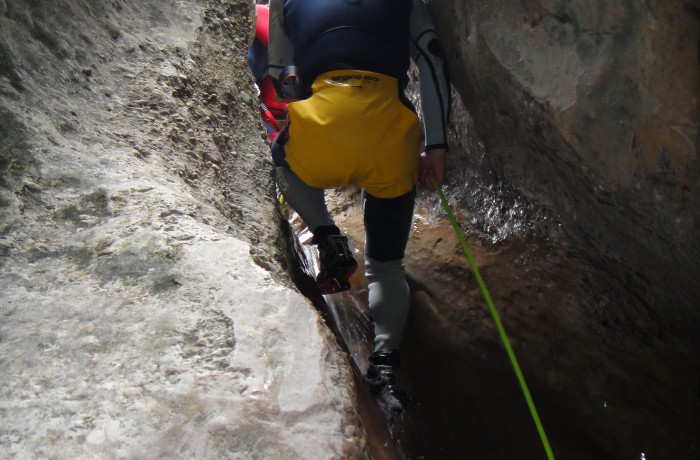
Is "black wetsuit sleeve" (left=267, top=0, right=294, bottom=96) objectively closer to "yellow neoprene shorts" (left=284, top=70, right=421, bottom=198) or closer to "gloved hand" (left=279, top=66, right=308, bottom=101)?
"gloved hand" (left=279, top=66, right=308, bottom=101)

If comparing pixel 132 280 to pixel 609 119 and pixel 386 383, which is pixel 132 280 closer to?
pixel 386 383

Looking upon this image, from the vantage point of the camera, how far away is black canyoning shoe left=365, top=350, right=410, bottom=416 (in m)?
2.35

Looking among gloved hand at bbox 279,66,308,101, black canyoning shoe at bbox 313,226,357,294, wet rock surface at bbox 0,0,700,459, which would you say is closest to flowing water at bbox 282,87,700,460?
wet rock surface at bbox 0,0,700,459

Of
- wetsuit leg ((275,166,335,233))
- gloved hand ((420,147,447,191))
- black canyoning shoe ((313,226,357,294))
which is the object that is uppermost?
gloved hand ((420,147,447,191))

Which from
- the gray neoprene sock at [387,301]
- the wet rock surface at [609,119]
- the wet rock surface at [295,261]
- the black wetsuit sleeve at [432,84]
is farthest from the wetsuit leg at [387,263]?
the wet rock surface at [609,119]

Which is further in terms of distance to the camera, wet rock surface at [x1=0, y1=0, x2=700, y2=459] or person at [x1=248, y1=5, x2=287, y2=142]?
person at [x1=248, y1=5, x2=287, y2=142]

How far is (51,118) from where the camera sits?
69.1 inches

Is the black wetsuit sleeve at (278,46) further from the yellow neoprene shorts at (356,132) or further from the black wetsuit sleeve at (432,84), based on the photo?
the black wetsuit sleeve at (432,84)

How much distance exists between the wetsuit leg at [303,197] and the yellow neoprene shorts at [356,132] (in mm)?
176

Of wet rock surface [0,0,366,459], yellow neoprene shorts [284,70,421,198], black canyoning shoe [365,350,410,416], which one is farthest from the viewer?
black canyoning shoe [365,350,410,416]

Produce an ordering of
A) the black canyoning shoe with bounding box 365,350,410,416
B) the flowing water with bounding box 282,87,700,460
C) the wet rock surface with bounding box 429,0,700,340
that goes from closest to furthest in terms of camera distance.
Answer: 1. the wet rock surface with bounding box 429,0,700,340
2. the black canyoning shoe with bounding box 365,350,410,416
3. the flowing water with bounding box 282,87,700,460

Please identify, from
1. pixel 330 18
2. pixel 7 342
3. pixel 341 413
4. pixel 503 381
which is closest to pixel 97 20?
pixel 330 18

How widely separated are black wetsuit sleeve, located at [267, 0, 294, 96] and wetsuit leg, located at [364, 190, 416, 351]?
70 centimetres

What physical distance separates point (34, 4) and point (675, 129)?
6.75 ft
